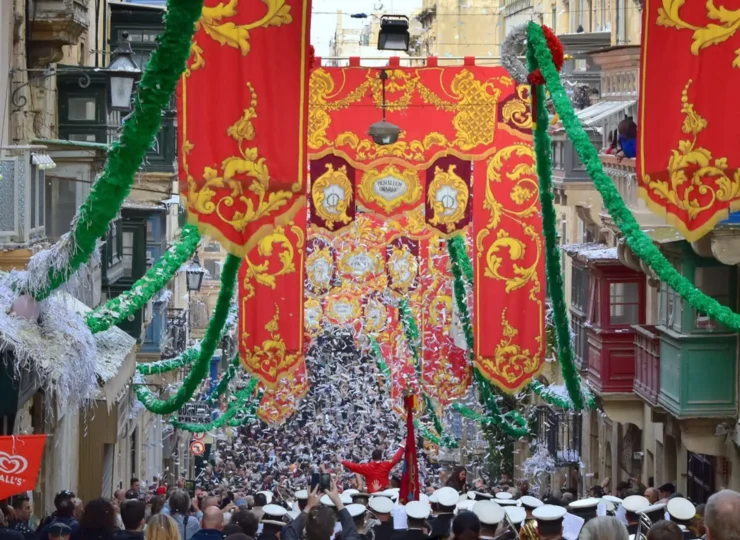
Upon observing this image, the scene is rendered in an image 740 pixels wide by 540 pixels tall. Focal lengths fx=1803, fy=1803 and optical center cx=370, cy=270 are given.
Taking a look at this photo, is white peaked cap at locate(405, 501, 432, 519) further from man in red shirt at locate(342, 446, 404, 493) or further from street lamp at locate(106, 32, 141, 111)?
man in red shirt at locate(342, 446, 404, 493)

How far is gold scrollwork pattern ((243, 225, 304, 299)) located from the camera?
70.6 feet

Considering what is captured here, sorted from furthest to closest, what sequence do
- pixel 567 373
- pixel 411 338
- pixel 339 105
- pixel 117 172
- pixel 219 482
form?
1. pixel 219 482
2. pixel 411 338
3. pixel 339 105
4. pixel 567 373
5. pixel 117 172

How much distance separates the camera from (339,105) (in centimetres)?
2225

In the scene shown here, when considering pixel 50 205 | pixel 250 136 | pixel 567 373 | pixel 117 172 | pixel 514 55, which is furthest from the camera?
pixel 50 205

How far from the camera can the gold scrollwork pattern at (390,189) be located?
74.8 ft

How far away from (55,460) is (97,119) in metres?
5.03

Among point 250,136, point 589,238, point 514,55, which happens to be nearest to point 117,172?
point 250,136

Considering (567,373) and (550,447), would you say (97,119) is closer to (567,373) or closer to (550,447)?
(567,373)

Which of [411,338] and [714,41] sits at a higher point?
[714,41]

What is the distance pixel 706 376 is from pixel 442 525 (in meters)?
11.5

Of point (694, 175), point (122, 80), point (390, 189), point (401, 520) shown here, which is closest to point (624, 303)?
point (390, 189)

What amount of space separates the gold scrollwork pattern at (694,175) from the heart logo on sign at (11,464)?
5044 mm

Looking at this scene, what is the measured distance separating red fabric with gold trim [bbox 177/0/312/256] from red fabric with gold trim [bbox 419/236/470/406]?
14.1 metres

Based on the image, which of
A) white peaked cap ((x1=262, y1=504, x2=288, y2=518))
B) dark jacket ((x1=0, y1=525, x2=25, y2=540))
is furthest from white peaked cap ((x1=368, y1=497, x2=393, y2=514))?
dark jacket ((x1=0, y1=525, x2=25, y2=540))
